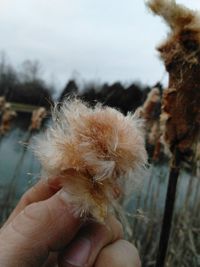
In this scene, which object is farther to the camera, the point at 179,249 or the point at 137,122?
the point at 179,249

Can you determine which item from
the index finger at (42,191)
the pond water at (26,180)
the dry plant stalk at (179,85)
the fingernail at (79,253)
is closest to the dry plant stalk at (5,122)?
the pond water at (26,180)

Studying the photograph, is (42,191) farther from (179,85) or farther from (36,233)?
(179,85)

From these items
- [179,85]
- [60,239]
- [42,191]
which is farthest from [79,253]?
[179,85]

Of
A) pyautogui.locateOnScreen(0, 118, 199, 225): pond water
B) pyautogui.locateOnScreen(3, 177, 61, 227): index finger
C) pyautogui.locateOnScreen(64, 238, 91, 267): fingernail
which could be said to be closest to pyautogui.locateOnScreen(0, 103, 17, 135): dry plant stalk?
pyautogui.locateOnScreen(0, 118, 199, 225): pond water

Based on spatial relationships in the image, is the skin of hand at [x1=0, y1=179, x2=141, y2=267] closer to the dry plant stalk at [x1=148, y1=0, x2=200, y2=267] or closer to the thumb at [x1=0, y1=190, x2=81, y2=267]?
the thumb at [x1=0, y1=190, x2=81, y2=267]

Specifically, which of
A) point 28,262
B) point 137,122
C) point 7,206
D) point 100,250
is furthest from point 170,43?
point 7,206

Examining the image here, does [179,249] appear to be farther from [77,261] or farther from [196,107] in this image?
[77,261]
